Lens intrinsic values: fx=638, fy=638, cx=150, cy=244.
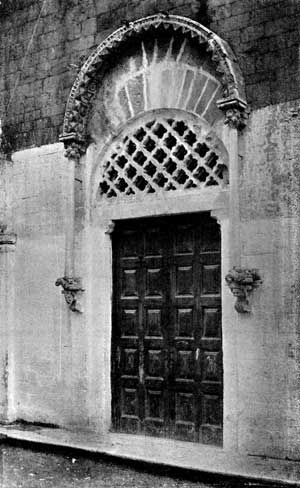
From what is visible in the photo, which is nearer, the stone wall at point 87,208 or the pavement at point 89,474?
the pavement at point 89,474

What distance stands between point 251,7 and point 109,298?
3341 mm

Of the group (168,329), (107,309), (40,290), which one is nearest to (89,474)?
(168,329)

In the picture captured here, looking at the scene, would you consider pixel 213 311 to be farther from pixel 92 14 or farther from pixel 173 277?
pixel 92 14

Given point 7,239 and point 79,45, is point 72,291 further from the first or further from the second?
point 79,45

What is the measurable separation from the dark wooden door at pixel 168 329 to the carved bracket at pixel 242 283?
50 cm

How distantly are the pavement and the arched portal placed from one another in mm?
626

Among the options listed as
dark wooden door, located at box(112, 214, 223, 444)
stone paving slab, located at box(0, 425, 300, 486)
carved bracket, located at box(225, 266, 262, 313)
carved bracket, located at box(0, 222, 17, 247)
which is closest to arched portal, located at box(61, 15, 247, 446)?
dark wooden door, located at box(112, 214, 223, 444)

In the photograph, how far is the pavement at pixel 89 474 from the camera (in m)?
5.53

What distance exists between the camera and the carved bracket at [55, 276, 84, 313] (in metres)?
7.03

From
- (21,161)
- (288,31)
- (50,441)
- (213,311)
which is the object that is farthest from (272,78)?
(50,441)

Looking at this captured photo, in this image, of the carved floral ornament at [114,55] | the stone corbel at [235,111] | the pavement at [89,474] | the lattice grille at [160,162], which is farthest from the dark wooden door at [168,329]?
the carved floral ornament at [114,55]

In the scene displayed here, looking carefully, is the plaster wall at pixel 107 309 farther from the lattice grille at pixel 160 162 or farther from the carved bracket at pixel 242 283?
the lattice grille at pixel 160 162

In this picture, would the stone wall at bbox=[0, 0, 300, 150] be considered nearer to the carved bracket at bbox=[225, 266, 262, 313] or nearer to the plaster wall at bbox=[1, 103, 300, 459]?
the plaster wall at bbox=[1, 103, 300, 459]

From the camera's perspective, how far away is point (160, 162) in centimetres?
677
